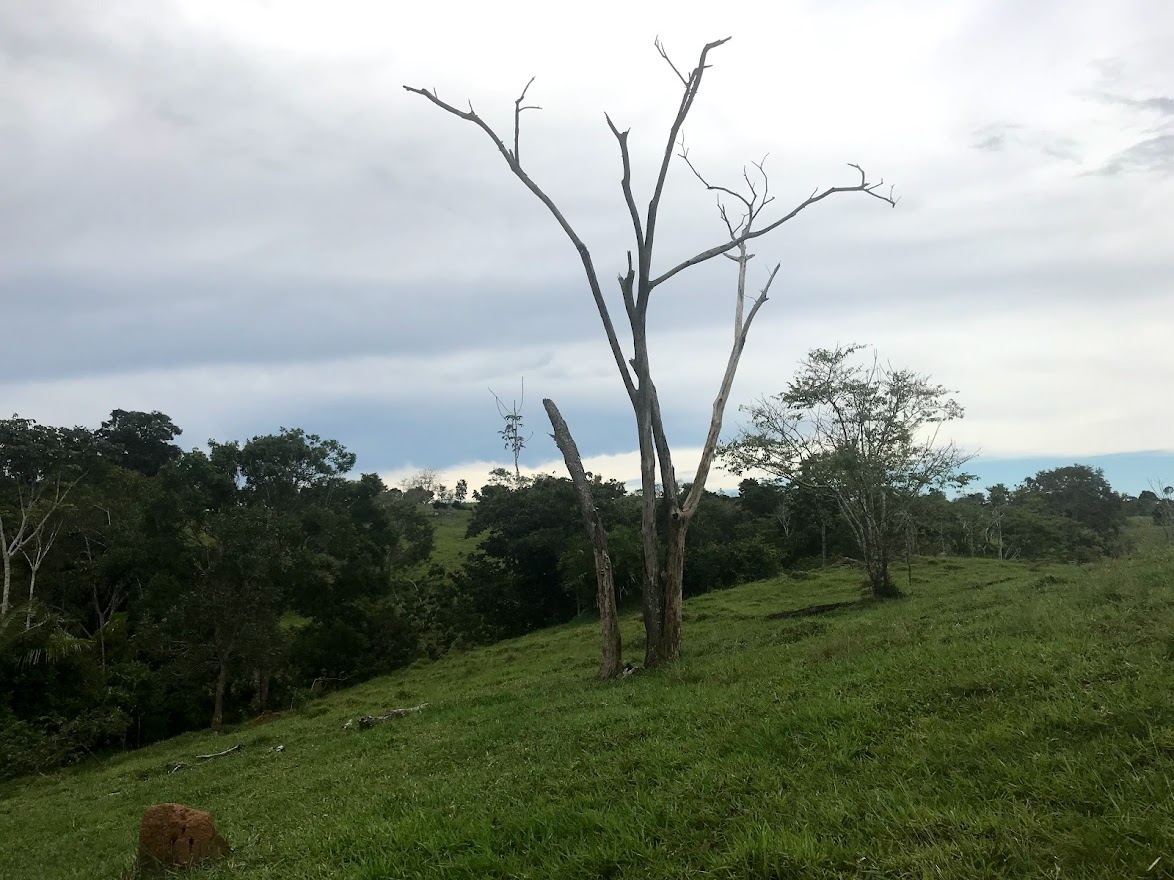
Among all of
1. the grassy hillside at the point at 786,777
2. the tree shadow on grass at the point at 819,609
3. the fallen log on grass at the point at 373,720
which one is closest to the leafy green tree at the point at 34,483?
the fallen log on grass at the point at 373,720

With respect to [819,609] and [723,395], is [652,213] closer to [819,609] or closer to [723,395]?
[723,395]

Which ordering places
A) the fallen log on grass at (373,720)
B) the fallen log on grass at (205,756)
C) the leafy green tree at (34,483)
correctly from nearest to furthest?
the fallen log on grass at (373,720), the fallen log on grass at (205,756), the leafy green tree at (34,483)

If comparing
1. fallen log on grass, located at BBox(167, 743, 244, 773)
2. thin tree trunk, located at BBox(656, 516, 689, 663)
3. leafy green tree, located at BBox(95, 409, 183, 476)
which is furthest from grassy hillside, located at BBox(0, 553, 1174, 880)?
leafy green tree, located at BBox(95, 409, 183, 476)

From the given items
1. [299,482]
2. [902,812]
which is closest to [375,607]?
[299,482]

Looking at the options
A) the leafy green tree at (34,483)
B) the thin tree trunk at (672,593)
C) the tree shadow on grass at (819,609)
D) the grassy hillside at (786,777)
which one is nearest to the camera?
the grassy hillside at (786,777)

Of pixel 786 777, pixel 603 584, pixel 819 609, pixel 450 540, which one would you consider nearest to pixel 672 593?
pixel 603 584

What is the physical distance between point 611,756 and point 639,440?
8.13 m

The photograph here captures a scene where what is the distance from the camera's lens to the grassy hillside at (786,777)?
4094 millimetres

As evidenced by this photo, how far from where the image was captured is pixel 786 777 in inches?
215

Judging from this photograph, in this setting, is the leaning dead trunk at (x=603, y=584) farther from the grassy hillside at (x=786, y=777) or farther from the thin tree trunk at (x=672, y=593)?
the grassy hillside at (x=786, y=777)

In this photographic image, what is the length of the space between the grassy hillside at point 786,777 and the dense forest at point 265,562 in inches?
590

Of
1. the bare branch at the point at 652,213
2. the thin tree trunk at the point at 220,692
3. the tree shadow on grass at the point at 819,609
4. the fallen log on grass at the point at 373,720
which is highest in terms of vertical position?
the bare branch at the point at 652,213

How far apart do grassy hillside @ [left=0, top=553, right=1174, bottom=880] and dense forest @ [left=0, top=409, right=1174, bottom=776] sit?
14985 millimetres

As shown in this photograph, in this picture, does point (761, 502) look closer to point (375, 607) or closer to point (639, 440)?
point (375, 607)
